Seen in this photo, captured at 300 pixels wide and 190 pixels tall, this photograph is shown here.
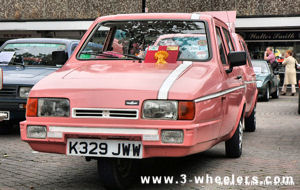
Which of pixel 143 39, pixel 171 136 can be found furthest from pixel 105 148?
pixel 143 39

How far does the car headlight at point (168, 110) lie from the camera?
4.71 m

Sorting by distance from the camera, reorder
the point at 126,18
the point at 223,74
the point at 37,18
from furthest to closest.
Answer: the point at 37,18 < the point at 126,18 < the point at 223,74

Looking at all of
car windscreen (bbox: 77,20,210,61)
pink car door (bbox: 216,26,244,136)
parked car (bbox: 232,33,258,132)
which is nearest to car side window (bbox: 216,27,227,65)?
pink car door (bbox: 216,26,244,136)

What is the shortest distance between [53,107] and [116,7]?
2543 cm

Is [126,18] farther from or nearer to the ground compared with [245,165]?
farther from the ground

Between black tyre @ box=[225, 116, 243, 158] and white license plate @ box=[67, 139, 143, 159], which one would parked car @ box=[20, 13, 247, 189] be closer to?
white license plate @ box=[67, 139, 143, 159]

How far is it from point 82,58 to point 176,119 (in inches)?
76.4

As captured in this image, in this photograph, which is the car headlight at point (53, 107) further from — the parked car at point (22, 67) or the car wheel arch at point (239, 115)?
the parked car at point (22, 67)

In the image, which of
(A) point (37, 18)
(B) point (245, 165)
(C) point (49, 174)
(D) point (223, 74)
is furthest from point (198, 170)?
(A) point (37, 18)

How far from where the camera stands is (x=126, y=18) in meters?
6.57

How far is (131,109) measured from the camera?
15.6 feet

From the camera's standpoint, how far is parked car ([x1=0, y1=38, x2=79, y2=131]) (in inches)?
350

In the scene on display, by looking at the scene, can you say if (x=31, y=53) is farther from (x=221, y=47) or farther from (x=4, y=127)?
(x=221, y=47)

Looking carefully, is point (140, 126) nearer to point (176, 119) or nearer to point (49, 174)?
point (176, 119)
